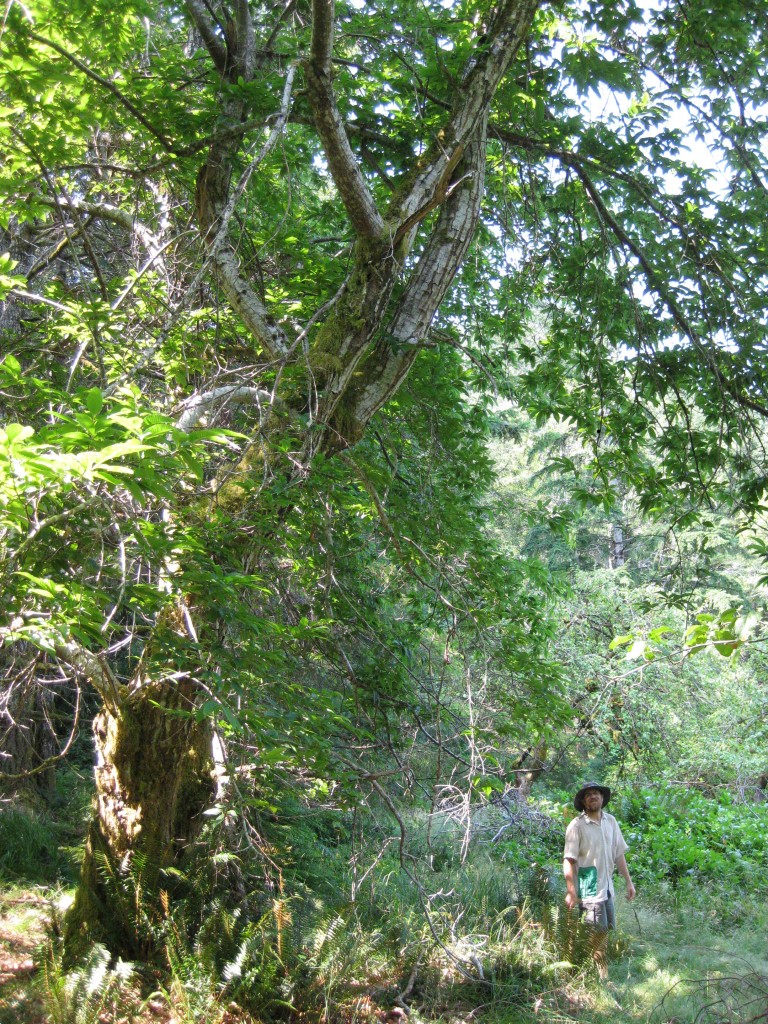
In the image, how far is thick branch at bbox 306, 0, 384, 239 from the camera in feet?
12.2

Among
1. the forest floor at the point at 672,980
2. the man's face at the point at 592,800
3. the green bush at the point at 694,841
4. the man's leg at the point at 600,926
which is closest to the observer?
the forest floor at the point at 672,980

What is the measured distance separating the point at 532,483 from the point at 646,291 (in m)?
13.7

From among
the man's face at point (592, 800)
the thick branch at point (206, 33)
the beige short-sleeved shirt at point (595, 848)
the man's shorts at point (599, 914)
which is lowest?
the man's shorts at point (599, 914)

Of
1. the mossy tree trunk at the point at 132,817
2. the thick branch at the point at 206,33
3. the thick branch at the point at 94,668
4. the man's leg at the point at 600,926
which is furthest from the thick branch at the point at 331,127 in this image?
the man's leg at the point at 600,926

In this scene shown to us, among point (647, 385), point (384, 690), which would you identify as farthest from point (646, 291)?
point (384, 690)

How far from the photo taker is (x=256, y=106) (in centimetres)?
434

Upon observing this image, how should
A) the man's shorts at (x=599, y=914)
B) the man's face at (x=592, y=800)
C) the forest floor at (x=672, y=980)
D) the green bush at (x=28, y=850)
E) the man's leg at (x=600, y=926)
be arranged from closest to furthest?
the forest floor at (x=672, y=980) → the man's leg at (x=600, y=926) → the man's shorts at (x=599, y=914) → the man's face at (x=592, y=800) → the green bush at (x=28, y=850)

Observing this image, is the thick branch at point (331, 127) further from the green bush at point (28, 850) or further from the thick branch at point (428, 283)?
the green bush at point (28, 850)

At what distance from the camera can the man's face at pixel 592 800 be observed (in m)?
5.80

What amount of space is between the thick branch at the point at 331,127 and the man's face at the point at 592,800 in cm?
436

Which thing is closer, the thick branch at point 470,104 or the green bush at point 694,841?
the thick branch at point 470,104

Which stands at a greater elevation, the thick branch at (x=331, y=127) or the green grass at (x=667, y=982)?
the thick branch at (x=331, y=127)

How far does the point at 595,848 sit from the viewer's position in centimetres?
566

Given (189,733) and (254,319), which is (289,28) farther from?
(189,733)
